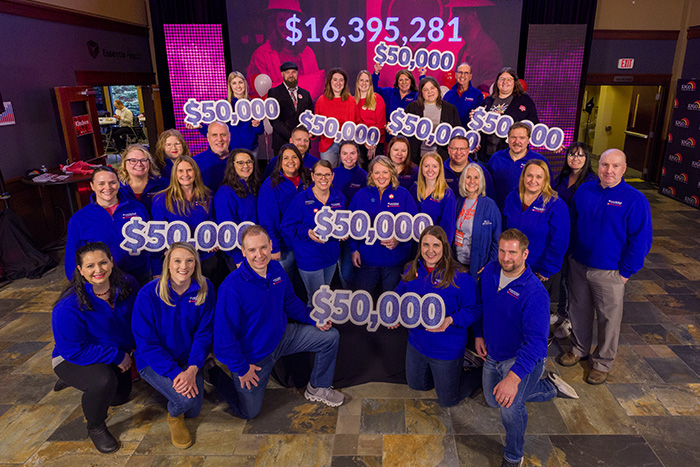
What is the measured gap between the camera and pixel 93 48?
24.5 ft

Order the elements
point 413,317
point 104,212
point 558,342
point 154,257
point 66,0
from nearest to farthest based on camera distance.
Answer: point 413,317, point 104,212, point 154,257, point 558,342, point 66,0

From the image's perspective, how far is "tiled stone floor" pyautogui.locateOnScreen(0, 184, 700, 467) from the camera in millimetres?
2867

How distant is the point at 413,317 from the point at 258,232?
1.17m

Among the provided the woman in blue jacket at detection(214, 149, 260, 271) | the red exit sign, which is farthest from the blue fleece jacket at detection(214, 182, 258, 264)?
the red exit sign

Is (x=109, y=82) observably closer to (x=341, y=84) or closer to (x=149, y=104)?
Answer: (x=149, y=104)

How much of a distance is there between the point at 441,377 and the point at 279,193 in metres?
1.94

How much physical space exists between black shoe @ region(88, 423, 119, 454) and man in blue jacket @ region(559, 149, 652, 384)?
337 cm

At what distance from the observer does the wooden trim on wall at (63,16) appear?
5.77 metres

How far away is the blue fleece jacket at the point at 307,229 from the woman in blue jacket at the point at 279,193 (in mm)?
119

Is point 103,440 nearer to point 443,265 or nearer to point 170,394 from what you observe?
point 170,394

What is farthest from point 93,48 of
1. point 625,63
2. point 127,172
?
point 625,63

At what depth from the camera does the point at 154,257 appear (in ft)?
12.4

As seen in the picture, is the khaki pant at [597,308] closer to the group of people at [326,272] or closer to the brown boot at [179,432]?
the group of people at [326,272]

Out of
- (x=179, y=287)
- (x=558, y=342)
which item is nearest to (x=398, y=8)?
(x=558, y=342)
